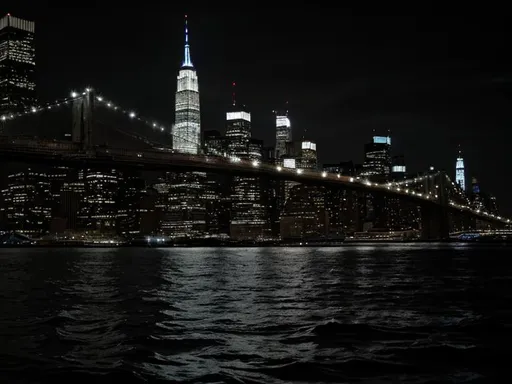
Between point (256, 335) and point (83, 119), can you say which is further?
point (83, 119)

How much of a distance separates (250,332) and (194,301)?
18.3ft

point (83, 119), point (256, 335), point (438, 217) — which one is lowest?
point (256, 335)

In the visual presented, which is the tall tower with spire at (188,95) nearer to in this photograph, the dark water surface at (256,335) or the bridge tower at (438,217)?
the bridge tower at (438,217)

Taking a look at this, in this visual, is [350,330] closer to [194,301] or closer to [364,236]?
[194,301]

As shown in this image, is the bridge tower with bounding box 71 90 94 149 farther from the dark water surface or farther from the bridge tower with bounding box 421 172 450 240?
the bridge tower with bounding box 421 172 450 240

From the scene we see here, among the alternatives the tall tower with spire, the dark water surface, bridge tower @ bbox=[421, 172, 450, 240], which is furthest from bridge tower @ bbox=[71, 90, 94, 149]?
the tall tower with spire

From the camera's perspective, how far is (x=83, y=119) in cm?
5334

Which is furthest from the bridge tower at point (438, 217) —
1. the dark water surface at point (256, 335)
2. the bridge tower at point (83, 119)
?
the dark water surface at point (256, 335)

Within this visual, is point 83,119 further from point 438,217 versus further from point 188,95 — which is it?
point 188,95

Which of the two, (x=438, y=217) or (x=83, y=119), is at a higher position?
(x=83, y=119)

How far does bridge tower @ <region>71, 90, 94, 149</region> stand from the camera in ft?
169

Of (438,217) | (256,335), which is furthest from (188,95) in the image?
(256,335)

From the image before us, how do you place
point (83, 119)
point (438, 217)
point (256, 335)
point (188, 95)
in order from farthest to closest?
1. point (188, 95)
2. point (438, 217)
3. point (83, 119)
4. point (256, 335)

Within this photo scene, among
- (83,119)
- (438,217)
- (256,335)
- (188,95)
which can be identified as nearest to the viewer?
(256,335)
